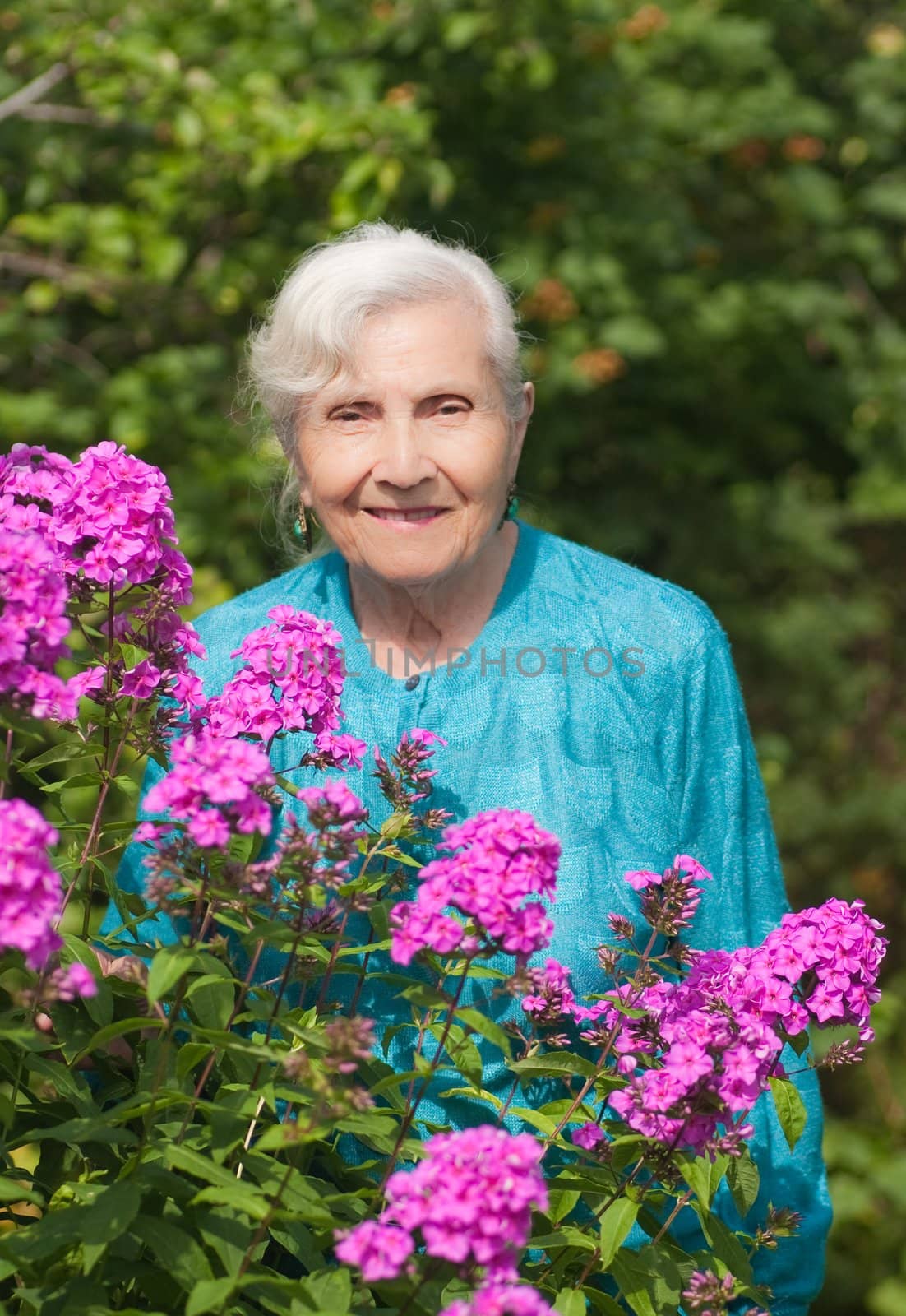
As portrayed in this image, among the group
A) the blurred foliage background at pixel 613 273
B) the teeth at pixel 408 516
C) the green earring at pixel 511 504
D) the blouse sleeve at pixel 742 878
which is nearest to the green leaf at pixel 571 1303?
the blouse sleeve at pixel 742 878

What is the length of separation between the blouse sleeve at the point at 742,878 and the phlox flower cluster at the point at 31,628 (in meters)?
1.22

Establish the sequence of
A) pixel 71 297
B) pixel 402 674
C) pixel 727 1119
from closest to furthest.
Answer: pixel 727 1119, pixel 402 674, pixel 71 297

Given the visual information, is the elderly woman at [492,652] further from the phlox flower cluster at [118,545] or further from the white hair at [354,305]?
the phlox flower cluster at [118,545]

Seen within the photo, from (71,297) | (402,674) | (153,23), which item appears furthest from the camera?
(71,297)

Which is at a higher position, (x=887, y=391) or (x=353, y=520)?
(x=887, y=391)

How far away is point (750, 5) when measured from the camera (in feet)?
22.0

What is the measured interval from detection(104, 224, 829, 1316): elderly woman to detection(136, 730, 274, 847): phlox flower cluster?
32.0 inches

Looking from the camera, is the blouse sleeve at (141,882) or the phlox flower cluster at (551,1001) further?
the blouse sleeve at (141,882)

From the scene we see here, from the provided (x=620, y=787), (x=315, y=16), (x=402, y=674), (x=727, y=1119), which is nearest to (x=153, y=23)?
(x=315, y=16)

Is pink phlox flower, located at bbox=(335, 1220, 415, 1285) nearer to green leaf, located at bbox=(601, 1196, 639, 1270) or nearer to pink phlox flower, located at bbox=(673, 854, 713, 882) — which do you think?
green leaf, located at bbox=(601, 1196, 639, 1270)

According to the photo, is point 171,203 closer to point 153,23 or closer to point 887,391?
point 153,23

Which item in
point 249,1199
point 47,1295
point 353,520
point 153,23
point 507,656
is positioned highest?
point 153,23

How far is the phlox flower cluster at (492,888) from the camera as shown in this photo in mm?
1580

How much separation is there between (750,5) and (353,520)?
5.02m
